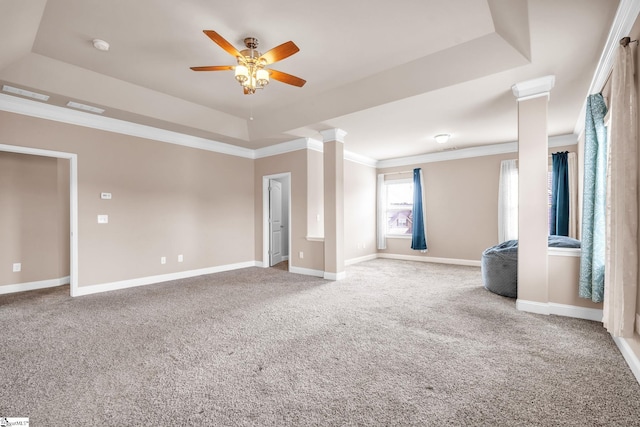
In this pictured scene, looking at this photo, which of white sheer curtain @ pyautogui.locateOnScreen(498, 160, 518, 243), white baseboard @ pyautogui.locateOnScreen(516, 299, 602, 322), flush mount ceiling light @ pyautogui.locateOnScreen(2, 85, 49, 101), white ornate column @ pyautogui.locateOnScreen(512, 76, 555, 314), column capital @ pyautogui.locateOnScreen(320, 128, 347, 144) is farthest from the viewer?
white sheer curtain @ pyautogui.locateOnScreen(498, 160, 518, 243)

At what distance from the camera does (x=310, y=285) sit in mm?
4824

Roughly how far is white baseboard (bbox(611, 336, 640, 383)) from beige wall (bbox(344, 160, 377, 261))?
4.78 m

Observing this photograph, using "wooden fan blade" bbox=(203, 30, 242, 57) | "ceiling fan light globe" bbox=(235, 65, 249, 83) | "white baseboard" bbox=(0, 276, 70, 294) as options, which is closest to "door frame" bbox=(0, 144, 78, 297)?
"white baseboard" bbox=(0, 276, 70, 294)

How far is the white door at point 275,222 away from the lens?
6.61 m

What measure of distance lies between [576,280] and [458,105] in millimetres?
2532

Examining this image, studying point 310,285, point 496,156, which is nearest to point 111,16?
point 310,285

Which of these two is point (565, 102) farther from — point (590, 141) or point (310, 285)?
point (310, 285)

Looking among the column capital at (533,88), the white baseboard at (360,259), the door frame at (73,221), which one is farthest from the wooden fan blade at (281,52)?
the white baseboard at (360,259)

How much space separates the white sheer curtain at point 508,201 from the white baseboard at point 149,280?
5467 mm

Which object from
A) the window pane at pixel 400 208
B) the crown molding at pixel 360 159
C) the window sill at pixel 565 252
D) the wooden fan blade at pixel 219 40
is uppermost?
the wooden fan blade at pixel 219 40

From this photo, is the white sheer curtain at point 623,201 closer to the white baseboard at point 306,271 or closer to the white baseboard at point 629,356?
the white baseboard at point 629,356

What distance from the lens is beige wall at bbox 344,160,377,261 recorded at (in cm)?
692

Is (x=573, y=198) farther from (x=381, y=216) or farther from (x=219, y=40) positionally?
(x=219, y=40)

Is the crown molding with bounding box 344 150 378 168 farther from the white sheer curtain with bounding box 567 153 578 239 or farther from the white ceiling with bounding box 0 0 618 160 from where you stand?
the white sheer curtain with bounding box 567 153 578 239
